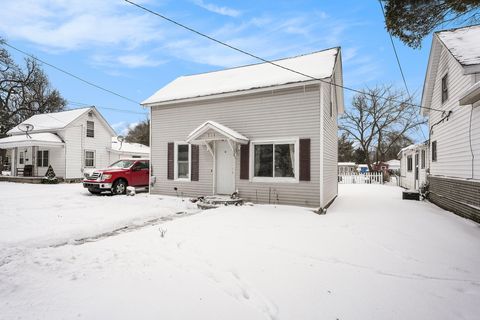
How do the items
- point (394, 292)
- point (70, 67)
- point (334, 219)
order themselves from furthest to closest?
1. point (70, 67)
2. point (334, 219)
3. point (394, 292)

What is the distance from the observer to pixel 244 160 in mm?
10195

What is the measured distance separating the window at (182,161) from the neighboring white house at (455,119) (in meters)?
9.45

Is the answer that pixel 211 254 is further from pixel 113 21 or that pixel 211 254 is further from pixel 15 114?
pixel 15 114

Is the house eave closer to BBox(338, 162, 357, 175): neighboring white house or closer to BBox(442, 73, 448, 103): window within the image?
BBox(442, 73, 448, 103): window

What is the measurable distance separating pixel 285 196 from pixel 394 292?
620 centimetres

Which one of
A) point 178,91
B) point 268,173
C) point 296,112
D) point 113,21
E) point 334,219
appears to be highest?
point 113,21

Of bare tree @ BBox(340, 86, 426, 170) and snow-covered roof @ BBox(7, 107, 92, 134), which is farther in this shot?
bare tree @ BBox(340, 86, 426, 170)

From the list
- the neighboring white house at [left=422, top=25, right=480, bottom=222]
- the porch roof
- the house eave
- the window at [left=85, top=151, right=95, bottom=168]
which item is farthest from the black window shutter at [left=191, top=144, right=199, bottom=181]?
the window at [left=85, top=151, right=95, bottom=168]

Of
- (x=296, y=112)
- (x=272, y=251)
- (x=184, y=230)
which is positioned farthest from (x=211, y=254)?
(x=296, y=112)

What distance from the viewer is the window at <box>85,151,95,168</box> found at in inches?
885

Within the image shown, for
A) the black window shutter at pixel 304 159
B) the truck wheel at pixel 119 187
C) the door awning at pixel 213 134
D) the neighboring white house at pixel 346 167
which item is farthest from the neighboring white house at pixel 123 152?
the neighboring white house at pixel 346 167

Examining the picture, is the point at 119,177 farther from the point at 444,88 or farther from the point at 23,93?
the point at 23,93

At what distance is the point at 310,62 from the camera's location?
10672mm

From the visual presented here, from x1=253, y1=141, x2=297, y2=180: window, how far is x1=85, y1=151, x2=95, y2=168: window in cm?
1812
